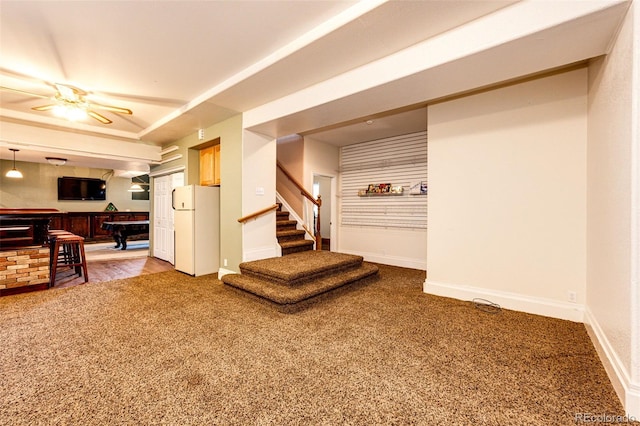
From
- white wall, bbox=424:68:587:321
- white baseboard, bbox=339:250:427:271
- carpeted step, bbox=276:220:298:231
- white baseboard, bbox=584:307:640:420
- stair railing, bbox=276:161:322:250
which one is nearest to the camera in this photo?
white baseboard, bbox=584:307:640:420

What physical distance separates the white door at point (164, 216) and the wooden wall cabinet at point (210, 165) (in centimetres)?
71

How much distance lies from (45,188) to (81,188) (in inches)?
35.5

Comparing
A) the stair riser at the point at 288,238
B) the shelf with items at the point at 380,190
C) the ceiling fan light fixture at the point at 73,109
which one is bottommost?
the stair riser at the point at 288,238

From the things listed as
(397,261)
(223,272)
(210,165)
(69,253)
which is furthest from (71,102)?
(397,261)

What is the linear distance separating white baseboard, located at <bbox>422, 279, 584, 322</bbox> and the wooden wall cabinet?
4470mm

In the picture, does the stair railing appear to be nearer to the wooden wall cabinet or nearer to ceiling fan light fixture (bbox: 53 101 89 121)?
the wooden wall cabinet

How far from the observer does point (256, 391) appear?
1841mm

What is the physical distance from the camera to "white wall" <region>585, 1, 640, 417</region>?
168 cm

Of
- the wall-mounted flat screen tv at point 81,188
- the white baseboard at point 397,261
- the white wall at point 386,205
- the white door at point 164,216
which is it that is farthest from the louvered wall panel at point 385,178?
the wall-mounted flat screen tv at point 81,188

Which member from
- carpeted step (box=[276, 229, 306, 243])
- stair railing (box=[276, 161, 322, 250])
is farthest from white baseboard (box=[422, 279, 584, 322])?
carpeted step (box=[276, 229, 306, 243])

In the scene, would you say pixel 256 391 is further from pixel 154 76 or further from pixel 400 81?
pixel 154 76

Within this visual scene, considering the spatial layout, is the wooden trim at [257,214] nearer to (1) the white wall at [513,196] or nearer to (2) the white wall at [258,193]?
(2) the white wall at [258,193]

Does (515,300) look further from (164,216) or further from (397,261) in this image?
(164,216)

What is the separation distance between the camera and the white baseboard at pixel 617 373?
1641 millimetres
